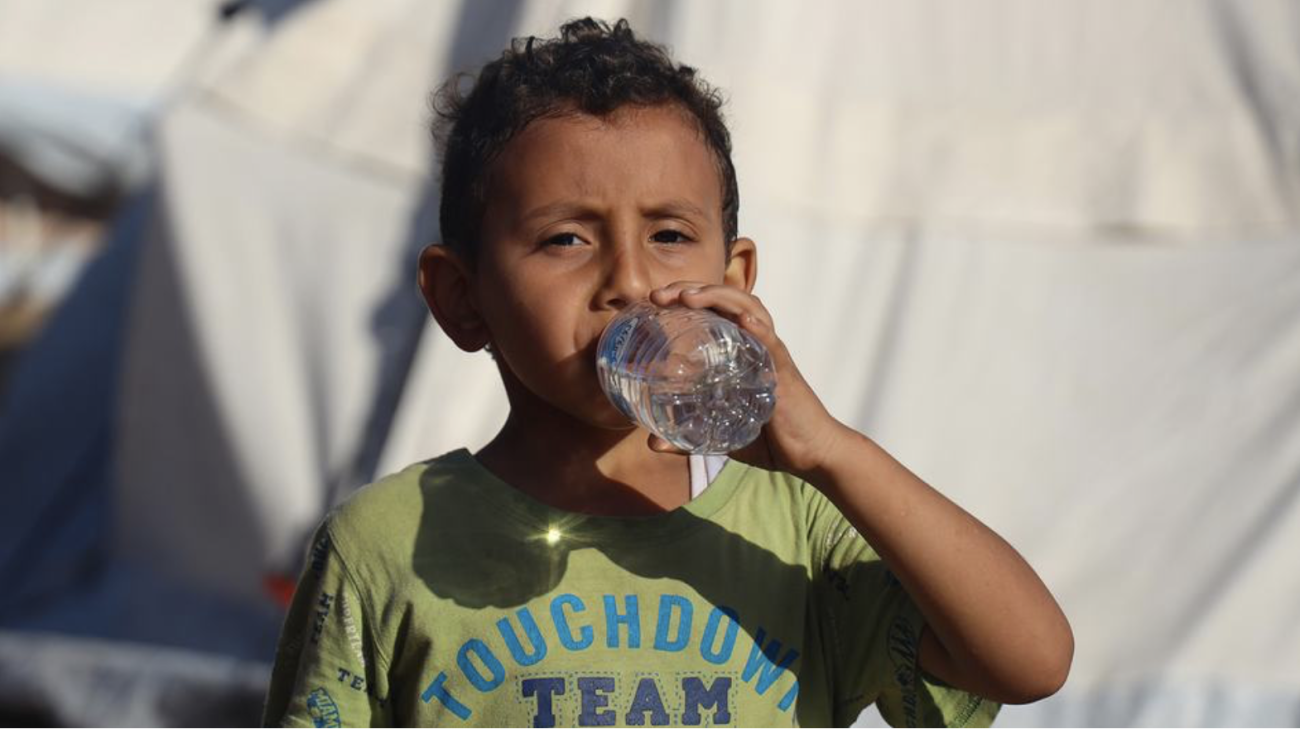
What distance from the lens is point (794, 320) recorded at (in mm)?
2102

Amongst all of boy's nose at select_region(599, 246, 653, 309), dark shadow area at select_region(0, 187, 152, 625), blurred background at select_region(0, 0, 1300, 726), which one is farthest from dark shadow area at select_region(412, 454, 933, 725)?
dark shadow area at select_region(0, 187, 152, 625)

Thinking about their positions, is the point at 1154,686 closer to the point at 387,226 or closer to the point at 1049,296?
the point at 1049,296

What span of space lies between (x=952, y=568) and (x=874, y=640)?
9 cm

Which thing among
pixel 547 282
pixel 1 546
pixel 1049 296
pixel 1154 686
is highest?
pixel 1049 296

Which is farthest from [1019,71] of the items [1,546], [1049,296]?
[1,546]

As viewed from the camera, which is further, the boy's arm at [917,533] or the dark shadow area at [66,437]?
the dark shadow area at [66,437]

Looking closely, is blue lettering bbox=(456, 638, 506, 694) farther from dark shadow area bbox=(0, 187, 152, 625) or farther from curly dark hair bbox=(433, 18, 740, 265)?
dark shadow area bbox=(0, 187, 152, 625)

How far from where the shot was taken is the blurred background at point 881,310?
6.15 ft

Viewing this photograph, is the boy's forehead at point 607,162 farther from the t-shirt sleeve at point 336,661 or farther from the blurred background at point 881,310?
the blurred background at point 881,310

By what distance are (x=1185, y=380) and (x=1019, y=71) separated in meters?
0.51

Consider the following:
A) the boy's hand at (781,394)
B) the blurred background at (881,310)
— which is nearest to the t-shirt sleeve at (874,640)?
the boy's hand at (781,394)

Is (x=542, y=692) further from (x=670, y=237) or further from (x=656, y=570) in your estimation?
(x=670, y=237)

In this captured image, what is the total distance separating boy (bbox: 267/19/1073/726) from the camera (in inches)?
37.5

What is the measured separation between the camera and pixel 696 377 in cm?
93
